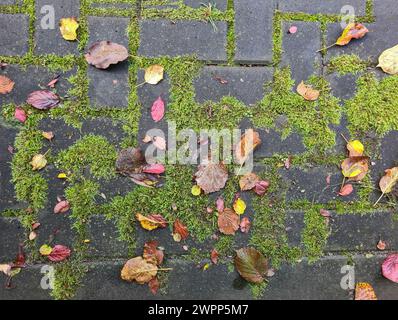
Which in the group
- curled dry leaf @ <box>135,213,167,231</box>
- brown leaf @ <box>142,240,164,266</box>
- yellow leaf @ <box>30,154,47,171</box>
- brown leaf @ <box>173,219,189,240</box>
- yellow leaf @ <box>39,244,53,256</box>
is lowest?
brown leaf @ <box>142,240,164,266</box>

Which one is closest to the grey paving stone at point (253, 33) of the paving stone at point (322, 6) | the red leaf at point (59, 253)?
the paving stone at point (322, 6)

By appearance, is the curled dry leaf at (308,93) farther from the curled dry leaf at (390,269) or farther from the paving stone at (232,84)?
the curled dry leaf at (390,269)

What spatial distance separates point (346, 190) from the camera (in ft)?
9.18

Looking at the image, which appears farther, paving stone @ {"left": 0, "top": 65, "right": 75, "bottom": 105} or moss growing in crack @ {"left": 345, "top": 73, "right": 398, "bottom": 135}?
moss growing in crack @ {"left": 345, "top": 73, "right": 398, "bottom": 135}

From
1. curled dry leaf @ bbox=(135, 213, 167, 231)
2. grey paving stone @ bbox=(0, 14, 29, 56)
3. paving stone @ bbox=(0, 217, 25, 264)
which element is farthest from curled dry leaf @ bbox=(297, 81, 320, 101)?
paving stone @ bbox=(0, 217, 25, 264)

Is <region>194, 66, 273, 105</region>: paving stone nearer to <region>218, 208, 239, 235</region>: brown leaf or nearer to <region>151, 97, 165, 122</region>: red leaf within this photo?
<region>151, 97, 165, 122</region>: red leaf

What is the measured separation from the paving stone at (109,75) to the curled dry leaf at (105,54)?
33 mm

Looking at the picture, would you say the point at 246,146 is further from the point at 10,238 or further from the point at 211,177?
the point at 10,238

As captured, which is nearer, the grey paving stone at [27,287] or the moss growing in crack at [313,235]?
the grey paving stone at [27,287]

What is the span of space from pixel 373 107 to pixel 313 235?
0.87 m

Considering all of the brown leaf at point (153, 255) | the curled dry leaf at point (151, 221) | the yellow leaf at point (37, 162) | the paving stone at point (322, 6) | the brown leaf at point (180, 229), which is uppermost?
the paving stone at point (322, 6)

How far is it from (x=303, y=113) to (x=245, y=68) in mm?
449

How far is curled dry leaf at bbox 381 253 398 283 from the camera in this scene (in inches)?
109

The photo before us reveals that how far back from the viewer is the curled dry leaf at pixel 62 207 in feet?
8.90
